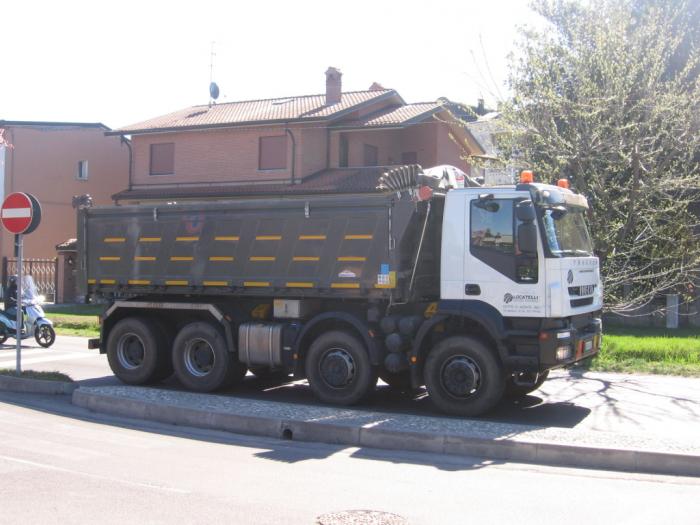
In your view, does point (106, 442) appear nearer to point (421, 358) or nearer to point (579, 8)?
point (421, 358)

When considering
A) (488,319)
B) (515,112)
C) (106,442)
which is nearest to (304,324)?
(488,319)

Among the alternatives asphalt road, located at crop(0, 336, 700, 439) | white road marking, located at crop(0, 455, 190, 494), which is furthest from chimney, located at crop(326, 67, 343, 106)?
white road marking, located at crop(0, 455, 190, 494)

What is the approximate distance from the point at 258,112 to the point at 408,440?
88.3 ft

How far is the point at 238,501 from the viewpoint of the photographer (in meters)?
6.36

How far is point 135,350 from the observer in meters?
12.5

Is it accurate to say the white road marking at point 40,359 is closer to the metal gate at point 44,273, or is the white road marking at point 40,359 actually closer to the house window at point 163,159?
the metal gate at point 44,273

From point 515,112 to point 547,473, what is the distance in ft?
27.4

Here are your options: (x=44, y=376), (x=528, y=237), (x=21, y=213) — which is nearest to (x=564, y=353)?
(x=528, y=237)

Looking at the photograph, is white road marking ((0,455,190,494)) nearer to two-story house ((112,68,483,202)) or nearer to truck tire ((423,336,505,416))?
truck tire ((423,336,505,416))

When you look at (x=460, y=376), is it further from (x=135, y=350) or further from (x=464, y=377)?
(x=135, y=350)

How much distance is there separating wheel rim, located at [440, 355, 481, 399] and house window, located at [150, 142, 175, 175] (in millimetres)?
26147

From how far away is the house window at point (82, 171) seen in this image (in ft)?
131

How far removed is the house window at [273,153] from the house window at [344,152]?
2.47 metres

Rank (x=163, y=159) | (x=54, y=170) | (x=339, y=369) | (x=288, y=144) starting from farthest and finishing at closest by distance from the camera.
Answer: (x=54, y=170) < (x=163, y=159) < (x=288, y=144) < (x=339, y=369)
